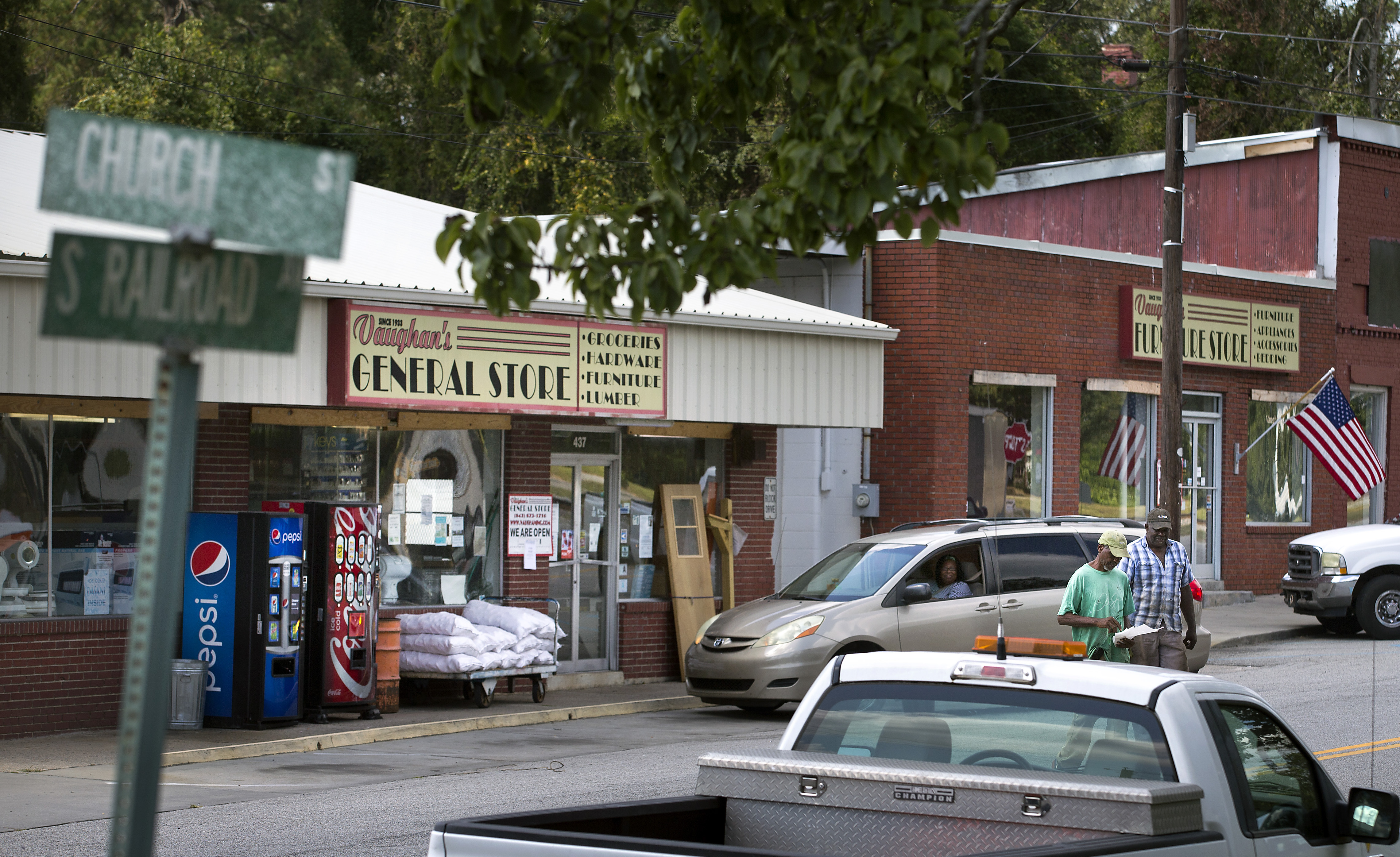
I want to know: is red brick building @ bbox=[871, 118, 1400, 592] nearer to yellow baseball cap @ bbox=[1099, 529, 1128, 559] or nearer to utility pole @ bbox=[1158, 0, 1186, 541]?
utility pole @ bbox=[1158, 0, 1186, 541]

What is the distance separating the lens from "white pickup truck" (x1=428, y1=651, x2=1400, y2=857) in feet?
15.1

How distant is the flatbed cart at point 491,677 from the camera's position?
15.3m

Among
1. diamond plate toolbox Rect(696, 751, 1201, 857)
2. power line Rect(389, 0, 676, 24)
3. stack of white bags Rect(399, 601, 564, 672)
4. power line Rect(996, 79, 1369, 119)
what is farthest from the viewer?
power line Rect(996, 79, 1369, 119)

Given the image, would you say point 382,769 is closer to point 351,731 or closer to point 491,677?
point 351,731

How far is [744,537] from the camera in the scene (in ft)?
63.5

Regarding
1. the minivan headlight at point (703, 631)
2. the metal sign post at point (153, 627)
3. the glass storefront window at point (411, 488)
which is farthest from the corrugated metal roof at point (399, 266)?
the metal sign post at point (153, 627)

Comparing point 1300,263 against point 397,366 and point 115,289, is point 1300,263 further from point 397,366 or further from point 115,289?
point 115,289

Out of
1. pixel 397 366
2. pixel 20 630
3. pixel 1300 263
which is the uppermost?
pixel 1300 263

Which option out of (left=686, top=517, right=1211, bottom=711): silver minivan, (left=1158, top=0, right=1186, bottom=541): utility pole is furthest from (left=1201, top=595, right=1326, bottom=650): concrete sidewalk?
(left=686, top=517, right=1211, bottom=711): silver minivan

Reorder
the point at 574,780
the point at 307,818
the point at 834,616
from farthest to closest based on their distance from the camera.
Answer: the point at 834,616 → the point at 574,780 → the point at 307,818

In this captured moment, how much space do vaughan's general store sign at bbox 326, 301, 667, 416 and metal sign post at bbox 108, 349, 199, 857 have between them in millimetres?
11525

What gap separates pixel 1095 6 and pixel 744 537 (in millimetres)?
31097

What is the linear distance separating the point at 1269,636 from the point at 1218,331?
5.51 meters

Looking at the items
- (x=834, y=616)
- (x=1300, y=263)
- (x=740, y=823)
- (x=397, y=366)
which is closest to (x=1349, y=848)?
(x=740, y=823)
